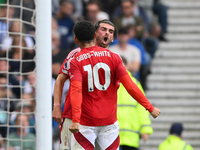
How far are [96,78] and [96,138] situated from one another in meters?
0.67

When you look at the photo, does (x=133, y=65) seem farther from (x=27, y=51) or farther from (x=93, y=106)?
(x=93, y=106)

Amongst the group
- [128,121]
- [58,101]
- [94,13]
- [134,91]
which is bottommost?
[128,121]

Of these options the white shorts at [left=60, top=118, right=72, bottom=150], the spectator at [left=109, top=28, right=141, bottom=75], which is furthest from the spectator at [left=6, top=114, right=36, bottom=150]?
the spectator at [left=109, top=28, right=141, bottom=75]

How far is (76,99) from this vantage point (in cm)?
386

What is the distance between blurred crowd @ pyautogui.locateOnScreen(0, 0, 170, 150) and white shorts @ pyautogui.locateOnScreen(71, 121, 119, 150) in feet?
7.76

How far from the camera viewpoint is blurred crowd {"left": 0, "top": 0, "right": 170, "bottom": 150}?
22.4 ft

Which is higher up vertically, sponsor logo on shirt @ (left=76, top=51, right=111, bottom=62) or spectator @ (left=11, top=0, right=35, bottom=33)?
spectator @ (left=11, top=0, right=35, bottom=33)

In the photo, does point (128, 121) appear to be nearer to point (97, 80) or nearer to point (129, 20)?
point (97, 80)

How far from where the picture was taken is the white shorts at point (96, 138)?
4031 millimetres

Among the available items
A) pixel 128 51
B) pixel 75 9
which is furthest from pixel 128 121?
pixel 75 9

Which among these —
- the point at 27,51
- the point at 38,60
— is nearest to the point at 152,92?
the point at 27,51

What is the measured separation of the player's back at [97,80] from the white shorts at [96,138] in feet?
0.23

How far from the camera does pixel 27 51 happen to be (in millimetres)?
7164

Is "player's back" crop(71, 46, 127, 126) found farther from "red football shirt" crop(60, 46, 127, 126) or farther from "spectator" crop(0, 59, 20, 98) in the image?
"spectator" crop(0, 59, 20, 98)
